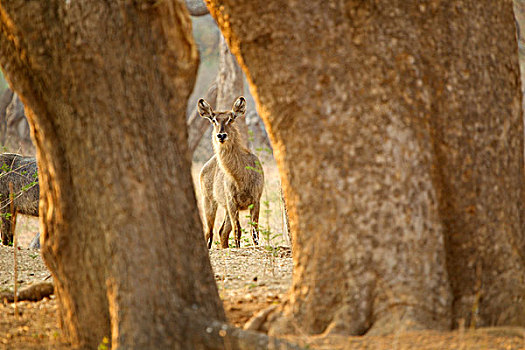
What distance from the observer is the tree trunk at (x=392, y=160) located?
3.48m

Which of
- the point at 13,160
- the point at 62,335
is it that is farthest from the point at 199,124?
the point at 62,335

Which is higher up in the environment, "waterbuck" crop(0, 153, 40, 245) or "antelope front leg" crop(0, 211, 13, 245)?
"waterbuck" crop(0, 153, 40, 245)

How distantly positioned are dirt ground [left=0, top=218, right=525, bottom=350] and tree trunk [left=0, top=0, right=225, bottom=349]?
0.56m

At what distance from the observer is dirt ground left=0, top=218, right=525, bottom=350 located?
129 inches

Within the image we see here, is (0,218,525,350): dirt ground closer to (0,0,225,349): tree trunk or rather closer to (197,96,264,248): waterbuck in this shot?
(0,0,225,349): tree trunk

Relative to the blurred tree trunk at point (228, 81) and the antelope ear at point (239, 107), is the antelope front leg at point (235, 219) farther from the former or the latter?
the blurred tree trunk at point (228, 81)

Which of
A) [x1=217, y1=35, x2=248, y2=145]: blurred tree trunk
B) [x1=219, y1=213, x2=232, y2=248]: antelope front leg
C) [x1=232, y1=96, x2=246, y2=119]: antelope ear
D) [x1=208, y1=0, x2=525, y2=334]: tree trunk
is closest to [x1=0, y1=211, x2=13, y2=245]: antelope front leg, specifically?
[x1=219, y1=213, x2=232, y2=248]: antelope front leg

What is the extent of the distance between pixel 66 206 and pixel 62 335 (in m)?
0.79

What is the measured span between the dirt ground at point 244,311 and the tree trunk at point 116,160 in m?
0.56

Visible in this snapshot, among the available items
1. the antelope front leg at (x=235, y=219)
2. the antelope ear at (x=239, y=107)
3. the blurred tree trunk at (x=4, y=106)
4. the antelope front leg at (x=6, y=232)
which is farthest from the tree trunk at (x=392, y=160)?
the blurred tree trunk at (x=4, y=106)

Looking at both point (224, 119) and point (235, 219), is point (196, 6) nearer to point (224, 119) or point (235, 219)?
point (224, 119)

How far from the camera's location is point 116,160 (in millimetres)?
3475

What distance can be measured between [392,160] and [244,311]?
1.47 m

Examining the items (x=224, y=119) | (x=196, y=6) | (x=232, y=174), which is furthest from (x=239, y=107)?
(x=196, y=6)
